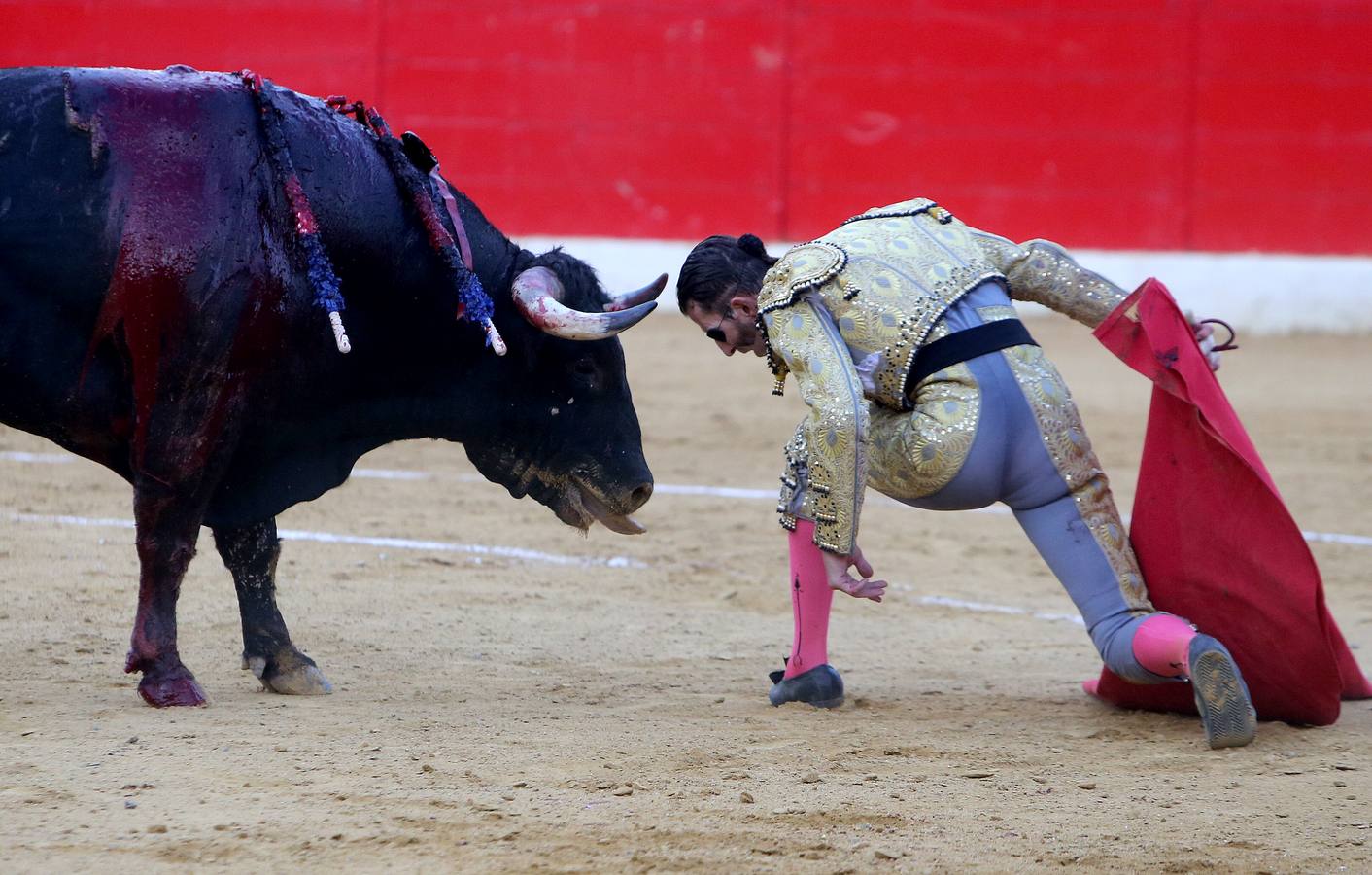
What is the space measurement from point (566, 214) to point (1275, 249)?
4.12m

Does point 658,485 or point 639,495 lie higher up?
point 639,495

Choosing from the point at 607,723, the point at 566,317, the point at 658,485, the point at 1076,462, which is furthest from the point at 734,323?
the point at 658,485

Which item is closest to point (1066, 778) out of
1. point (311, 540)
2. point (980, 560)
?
point (980, 560)

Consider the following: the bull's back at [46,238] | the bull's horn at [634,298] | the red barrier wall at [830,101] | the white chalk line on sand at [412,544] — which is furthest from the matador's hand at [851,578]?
the red barrier wall at [830,101]

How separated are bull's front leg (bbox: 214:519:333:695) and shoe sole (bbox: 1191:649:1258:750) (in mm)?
1726

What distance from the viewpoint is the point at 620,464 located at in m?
3.83

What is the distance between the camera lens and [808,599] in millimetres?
3557

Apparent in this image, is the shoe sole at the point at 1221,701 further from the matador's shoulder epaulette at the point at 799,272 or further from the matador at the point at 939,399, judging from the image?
the matador's shoulder epaulette at the point at 799,272

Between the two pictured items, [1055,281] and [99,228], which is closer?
[99,228]

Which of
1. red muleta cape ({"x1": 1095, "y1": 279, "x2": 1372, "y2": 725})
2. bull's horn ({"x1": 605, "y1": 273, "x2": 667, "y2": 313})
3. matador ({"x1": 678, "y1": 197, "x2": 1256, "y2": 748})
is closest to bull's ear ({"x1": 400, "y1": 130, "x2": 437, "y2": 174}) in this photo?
bull's horn ({"x1": 605, "y1": 273, "x2": 667, "y2": 313})

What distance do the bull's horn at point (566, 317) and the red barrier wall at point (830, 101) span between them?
265 inches

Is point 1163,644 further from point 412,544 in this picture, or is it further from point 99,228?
point 412,544

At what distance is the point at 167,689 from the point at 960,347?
5.42ft

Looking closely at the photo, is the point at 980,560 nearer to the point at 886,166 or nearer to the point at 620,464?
the point at 620,464
